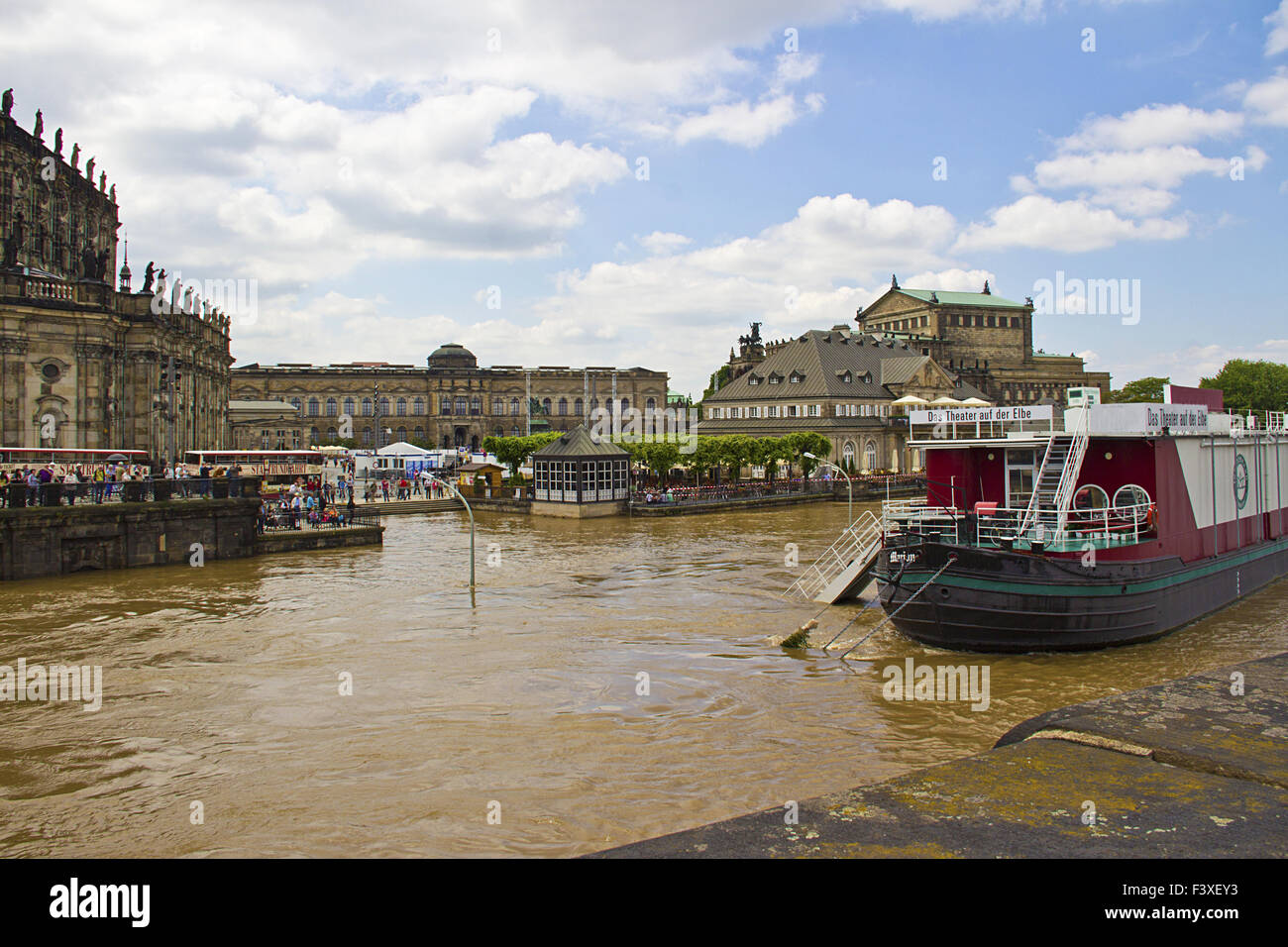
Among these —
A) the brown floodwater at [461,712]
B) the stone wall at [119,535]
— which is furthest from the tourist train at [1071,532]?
the stone wall at [119,535]

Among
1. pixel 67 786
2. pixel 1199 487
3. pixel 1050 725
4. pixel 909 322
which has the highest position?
pixel 909 322

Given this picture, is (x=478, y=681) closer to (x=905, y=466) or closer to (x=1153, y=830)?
(x=1153, y=830)

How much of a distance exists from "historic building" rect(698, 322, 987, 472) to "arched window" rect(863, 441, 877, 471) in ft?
0.13

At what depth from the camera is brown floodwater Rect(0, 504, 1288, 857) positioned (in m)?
12.0

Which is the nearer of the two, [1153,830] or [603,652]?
[1153,830]

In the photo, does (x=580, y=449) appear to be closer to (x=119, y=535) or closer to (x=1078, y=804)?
(x=119, y=535)

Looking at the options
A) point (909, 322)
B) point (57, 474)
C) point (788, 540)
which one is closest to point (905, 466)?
point (909, 322)

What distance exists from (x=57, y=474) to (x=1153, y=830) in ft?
148

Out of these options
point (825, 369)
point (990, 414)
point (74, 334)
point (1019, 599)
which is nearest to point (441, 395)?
point (825, 369)

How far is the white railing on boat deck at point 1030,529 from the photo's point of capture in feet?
66.9

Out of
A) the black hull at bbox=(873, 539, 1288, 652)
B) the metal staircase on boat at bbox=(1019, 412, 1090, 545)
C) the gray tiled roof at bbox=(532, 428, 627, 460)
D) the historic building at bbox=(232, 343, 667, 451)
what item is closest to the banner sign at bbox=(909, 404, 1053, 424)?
the metal staircase on boat at bbox=(1019, 412, 1090, 545)

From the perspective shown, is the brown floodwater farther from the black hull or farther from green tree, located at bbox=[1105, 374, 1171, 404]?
green tree, located at bbox=[1105, 374, 1171, 404]

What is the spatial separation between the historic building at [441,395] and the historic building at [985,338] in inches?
1569

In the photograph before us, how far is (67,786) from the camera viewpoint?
43.5ft
